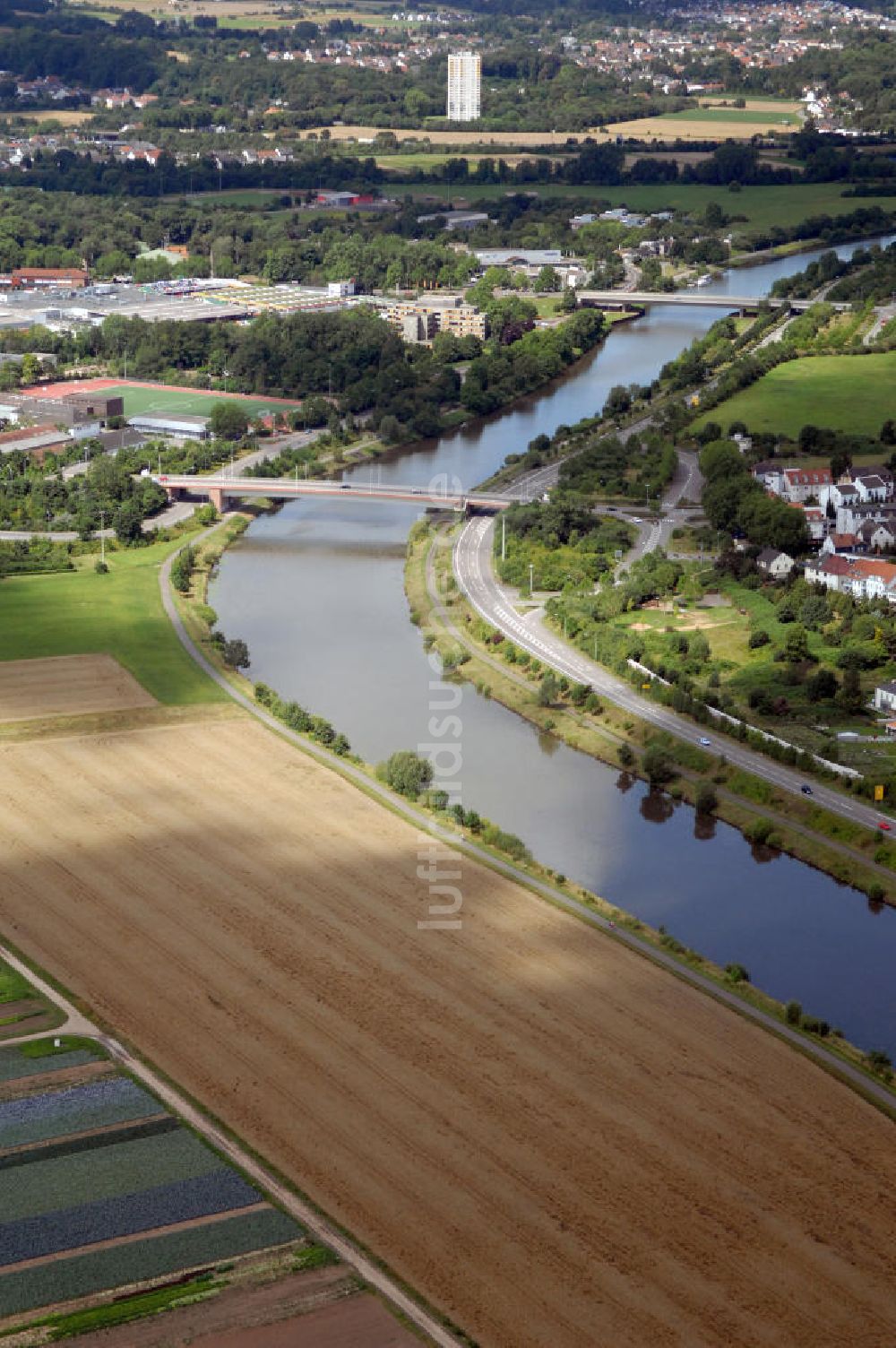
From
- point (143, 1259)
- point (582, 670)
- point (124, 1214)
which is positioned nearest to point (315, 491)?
point (582, 670)

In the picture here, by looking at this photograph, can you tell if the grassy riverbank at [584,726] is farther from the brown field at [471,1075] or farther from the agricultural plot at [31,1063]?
the agricultural plot at [31,1063]

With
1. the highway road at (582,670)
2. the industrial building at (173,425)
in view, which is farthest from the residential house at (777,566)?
the industrial building at (173,425)

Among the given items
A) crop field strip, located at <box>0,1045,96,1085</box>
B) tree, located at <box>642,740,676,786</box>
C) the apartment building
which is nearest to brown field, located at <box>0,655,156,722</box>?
tree, located at <box>642,740,676,786</box>

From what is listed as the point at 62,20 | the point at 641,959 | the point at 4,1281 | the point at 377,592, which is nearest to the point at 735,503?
the point at 377,592

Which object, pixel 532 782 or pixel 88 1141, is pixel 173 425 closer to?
pixel 532 782

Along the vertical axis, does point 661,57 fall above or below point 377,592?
above

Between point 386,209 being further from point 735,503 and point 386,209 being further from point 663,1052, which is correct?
point 663,1052
